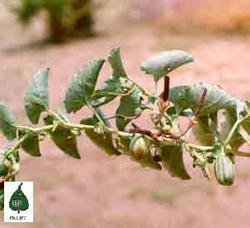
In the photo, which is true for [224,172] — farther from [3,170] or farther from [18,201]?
[18,201]

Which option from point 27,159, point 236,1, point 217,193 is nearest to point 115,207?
point 217,193

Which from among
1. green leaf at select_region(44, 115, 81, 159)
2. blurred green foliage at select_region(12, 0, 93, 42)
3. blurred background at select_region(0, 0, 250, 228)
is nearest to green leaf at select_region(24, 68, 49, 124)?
green leaf at select_region(44, 115, 81, 159)

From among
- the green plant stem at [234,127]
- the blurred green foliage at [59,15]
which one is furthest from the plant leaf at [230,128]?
A: the blurred green foliage at [59,15]

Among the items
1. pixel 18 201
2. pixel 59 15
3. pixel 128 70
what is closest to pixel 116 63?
pixel 18 201

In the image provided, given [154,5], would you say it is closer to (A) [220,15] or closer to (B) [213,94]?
(A) [220,15]

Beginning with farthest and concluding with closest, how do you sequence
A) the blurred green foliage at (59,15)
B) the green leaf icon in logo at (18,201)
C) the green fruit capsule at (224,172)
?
the blurred green foliage at (59,15) < the green leaf icon in logo at (18,201) < the green fruit capsule at (224,172)

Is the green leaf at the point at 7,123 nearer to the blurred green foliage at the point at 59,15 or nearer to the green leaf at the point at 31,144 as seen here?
the green leaf at the point at 31,144

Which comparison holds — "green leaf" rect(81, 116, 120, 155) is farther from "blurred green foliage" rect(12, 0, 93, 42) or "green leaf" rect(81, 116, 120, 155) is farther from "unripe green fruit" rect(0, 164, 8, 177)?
"blurred green foliage" rect(12, 0, 93, 42)
